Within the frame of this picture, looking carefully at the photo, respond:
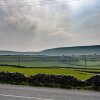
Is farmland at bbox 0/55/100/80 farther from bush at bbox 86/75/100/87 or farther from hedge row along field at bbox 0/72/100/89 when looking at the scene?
bush at bbox 86/75/100/87

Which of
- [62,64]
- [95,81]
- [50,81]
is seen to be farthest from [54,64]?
[95,81]

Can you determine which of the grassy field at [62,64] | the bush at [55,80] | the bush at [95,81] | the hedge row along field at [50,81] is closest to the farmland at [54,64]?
the grassy field at [62,64]

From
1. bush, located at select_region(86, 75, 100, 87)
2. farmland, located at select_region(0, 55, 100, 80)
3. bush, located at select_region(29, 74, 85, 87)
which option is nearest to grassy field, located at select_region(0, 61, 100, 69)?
farmland, located at select_region(0, 55, 100, 80)

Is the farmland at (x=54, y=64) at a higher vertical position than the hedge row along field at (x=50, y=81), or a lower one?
higher

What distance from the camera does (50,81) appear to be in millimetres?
15875

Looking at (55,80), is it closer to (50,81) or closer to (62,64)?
(50,81)

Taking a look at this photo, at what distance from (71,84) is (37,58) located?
1855 centimetres

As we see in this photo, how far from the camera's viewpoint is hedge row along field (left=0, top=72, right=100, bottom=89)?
1491 cm

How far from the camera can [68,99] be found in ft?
34.6

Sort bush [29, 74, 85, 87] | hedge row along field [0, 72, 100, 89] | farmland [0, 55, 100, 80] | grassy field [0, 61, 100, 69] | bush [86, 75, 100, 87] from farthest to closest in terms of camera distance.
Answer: grassy field [0, 61, 100, 69]
farmland [0, 55, 100, 80]
bush [29, 74, 85, 87]
hedge row along field [0, 72, 100, 89]
bush [86, 75, 100, 87]

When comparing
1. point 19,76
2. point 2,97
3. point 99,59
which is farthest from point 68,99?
point 99,59

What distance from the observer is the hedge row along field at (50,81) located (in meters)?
14.9

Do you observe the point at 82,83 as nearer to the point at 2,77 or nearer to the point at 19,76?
the point at 19,76

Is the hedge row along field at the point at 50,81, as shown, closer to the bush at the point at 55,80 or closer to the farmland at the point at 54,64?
the bush at the point at 55,80
